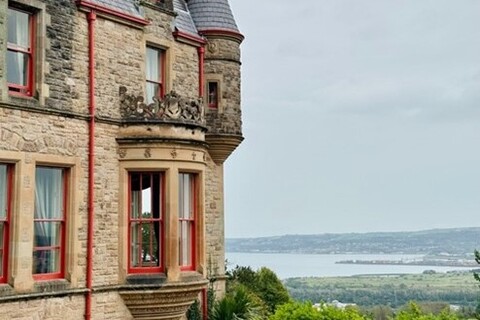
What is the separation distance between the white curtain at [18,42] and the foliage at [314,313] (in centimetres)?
1017

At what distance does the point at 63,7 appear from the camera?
14.8 metres

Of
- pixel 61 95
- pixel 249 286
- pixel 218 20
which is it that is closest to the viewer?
pixel 61 95

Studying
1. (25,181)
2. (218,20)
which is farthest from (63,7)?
(218,20)

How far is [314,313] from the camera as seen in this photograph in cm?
1847

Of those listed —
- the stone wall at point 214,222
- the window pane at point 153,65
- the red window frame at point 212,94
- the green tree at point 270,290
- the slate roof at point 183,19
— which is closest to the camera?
the window pane at point 153,65

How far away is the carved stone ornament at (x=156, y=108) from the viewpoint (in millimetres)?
15828

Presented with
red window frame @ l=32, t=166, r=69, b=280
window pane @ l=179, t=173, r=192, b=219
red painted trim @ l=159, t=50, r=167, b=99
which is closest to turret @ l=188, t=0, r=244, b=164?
red painted trim @ l=159, t=50, r=167, b=99

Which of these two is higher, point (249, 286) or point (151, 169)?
point (151, 169)

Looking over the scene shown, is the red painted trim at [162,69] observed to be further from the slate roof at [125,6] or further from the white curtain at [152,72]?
the slate roof at [125,6]

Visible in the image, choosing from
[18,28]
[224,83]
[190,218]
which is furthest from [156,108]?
[224,83]

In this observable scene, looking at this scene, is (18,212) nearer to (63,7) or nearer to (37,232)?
(37,232)

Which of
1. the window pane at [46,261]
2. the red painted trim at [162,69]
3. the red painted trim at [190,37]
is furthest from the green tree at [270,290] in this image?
the window pane at [46,261]

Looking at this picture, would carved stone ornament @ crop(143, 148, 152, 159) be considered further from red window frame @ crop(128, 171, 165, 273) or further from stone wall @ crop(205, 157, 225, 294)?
stone wall @ crop(205, 157, 225, 294)

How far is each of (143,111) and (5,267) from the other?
16.8ft
